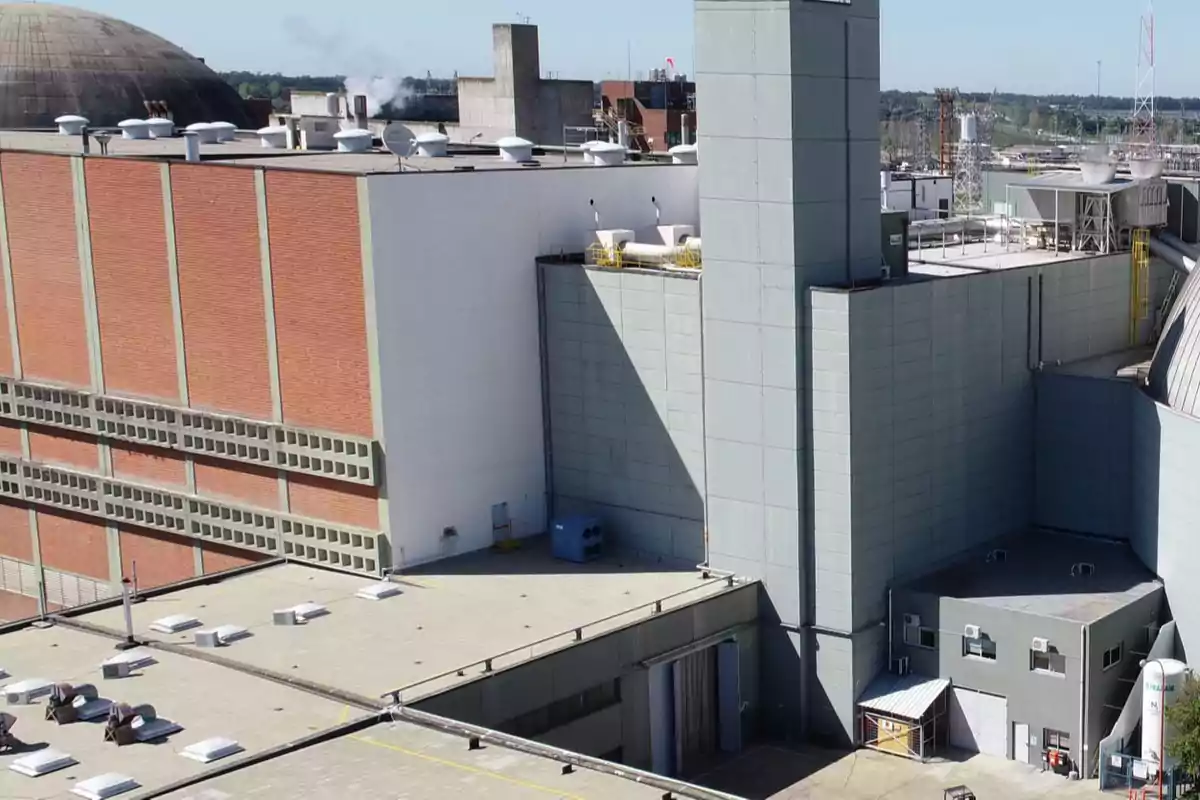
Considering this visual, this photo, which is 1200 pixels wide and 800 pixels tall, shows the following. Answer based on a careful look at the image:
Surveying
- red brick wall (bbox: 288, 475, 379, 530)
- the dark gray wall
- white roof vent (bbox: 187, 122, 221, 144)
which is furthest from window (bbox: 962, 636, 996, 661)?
white roof vent (bbox: 187, 122, 221, 144)

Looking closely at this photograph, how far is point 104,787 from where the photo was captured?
25016 millimetres

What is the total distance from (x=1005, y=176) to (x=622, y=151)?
52.0 feet

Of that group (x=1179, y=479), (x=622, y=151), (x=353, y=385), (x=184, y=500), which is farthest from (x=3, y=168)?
(x=1179, y=479)

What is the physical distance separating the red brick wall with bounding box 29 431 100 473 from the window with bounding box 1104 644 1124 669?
26.7m

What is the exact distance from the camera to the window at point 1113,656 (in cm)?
3328

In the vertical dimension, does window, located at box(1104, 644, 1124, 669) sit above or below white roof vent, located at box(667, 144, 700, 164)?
below

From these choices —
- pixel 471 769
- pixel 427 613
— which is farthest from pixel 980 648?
pixel 471 769

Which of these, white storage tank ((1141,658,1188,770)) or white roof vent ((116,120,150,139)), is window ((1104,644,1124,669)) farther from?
white roof vent ((116,120,150,139))

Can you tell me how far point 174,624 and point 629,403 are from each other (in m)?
11.6

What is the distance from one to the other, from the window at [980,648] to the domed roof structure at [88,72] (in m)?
44.7

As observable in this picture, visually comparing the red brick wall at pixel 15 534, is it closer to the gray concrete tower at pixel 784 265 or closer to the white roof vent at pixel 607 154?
the white roof vent at pixel 607 154

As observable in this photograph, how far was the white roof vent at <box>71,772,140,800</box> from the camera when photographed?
2492 cm

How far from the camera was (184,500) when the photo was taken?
41.7m

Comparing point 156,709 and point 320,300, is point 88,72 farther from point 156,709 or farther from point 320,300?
point 156,709
